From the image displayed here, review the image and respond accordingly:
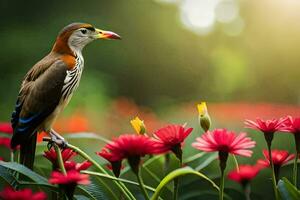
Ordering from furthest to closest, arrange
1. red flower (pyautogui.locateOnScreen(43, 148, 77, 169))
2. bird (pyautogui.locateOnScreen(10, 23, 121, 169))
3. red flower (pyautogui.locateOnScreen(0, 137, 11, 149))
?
1. red flower (pyautogui.locateOnScreen(0, 137, 11, 149))
2. bird (pyautogui.locateOnScreen(10, 23, 121, 169))
3. red flower (pyautogui.locateOnScreen(43, 148, 77, 169))

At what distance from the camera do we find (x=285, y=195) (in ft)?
3.00

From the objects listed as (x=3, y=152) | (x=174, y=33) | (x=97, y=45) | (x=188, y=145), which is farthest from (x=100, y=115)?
(x=174, y=33)

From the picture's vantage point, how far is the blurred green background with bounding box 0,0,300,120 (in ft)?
22.8

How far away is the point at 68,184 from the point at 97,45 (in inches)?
251

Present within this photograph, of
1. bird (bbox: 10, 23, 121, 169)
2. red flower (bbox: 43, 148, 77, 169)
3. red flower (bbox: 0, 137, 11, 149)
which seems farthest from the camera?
red flower (bbox: 0, 137, 11, 149)

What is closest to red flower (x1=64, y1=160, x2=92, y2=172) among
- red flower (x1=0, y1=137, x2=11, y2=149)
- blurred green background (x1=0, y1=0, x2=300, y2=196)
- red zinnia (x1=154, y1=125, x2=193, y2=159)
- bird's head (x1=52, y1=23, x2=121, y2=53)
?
red zinnia (x1=154, y1=125, x2=193, y2=159)

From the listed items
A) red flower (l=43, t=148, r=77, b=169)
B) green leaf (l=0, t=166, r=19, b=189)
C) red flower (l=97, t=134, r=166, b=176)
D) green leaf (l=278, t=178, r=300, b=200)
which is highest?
red flower (l=97, t=134, r=166, b=176)

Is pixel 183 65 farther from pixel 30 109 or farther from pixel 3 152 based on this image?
pixel 30 109

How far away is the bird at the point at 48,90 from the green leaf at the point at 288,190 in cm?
43

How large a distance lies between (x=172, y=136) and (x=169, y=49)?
7.24 m

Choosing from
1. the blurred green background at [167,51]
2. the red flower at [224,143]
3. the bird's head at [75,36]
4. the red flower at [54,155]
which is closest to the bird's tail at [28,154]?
the red flower at [54,155]

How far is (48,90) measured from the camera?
143 cm

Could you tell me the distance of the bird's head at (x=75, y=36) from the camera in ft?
5.33

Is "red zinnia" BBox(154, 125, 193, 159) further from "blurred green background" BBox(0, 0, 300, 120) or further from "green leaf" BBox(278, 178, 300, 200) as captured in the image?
"blurred green background" BBox(0, 0, 300, 120)
